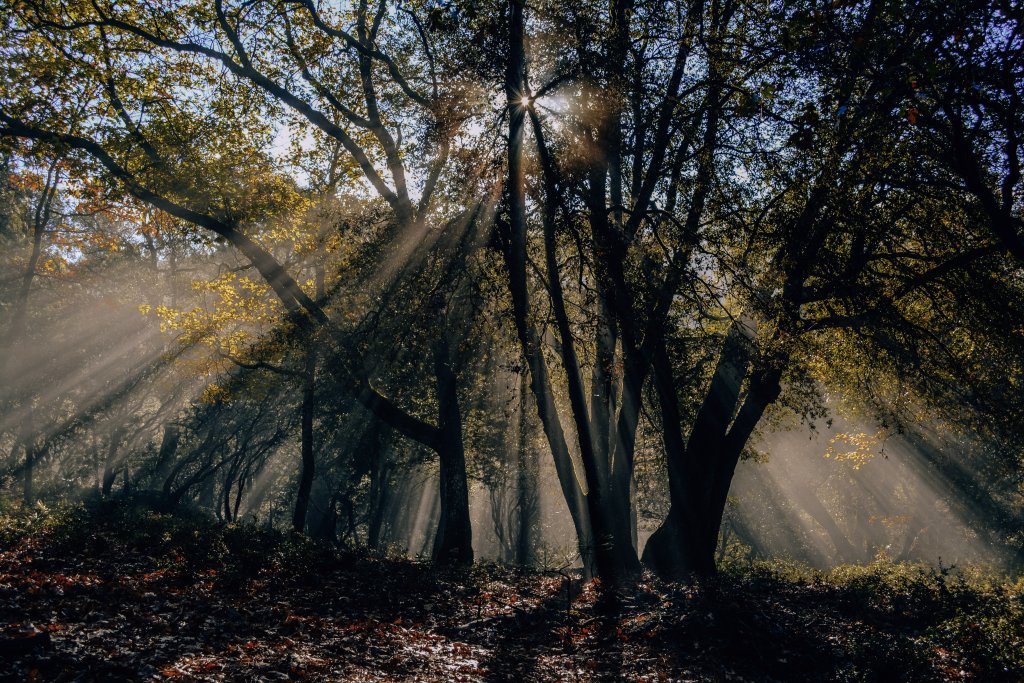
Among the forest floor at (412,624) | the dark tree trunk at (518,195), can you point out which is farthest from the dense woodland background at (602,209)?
the forest floor at (412,624)

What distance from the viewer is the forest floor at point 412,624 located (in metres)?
5.88

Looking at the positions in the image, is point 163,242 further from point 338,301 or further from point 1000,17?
point 1000,17

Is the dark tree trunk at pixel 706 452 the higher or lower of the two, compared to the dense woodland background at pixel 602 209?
lower

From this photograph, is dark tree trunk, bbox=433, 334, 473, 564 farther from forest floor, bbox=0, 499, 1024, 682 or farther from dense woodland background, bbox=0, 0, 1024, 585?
forest floor, bbox=0, 499, 1024, 682

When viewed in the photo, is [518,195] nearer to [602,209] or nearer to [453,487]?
[602,209]

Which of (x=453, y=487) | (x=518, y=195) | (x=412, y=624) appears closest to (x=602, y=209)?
(x=518, y=195)

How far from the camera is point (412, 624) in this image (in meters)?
8.77

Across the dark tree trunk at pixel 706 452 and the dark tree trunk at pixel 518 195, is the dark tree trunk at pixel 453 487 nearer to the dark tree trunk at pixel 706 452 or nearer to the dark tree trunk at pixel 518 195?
the dark tree trunk at pixel 518 195

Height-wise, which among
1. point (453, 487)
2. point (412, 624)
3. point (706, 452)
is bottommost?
point (412, 624)

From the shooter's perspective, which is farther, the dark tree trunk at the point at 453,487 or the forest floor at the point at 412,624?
the dark tree trunk at the point at 453,487

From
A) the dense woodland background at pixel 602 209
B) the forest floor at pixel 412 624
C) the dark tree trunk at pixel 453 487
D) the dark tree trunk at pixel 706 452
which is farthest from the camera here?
the dark tree trunk at pixel 453 487

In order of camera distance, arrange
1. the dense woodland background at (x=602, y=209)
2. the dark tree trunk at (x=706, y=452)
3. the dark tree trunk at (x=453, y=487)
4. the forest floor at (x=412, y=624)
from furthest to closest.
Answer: the dark tree trunk at (x=453, y=487) → the dark tree trunk at (x=706, y=452) → the dense woodland background at (x=602, y=209) → the forest floor at (x=412, y=624)

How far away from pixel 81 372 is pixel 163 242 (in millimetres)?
13760

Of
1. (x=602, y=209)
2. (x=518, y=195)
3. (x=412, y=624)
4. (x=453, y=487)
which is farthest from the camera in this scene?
(x=453, y=487)
